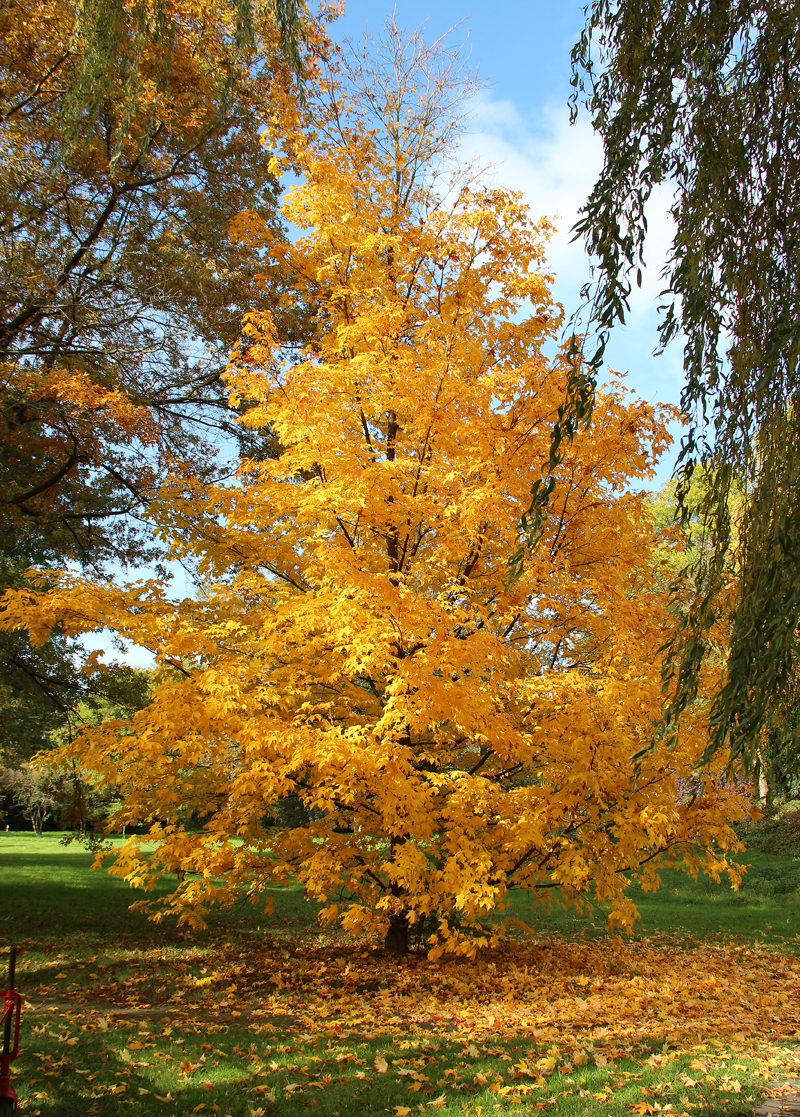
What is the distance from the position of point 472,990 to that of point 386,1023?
4.88 ft

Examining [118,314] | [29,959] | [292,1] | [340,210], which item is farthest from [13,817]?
[292,1]

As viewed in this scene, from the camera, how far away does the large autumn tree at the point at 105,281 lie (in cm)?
809

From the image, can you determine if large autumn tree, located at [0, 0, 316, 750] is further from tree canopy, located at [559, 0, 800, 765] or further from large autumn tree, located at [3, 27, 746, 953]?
tree canopy, located at [559, 0, 800, 765]

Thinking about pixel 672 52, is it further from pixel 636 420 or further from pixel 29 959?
pixel 29 959

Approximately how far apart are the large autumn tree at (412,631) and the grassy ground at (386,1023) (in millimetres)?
877

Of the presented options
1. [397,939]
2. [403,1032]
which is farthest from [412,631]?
[397,939]

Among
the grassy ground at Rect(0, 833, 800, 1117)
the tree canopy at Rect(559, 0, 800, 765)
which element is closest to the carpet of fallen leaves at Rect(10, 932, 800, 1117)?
the grassy ground at Rect(0, 833, 800, 1117)

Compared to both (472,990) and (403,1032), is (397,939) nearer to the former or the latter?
(472,990)

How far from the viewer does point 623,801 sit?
6516 millimetres

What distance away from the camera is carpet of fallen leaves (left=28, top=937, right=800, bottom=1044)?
19.0 ft

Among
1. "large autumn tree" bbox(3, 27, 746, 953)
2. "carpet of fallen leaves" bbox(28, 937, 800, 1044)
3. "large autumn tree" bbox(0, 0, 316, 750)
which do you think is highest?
"large autumn tree" bbox(0, 0, 316, 750)

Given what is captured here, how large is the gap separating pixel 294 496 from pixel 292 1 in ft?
12.2

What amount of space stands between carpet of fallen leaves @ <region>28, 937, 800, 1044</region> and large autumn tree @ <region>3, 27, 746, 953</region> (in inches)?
28.6

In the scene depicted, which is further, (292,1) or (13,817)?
(13,817)
